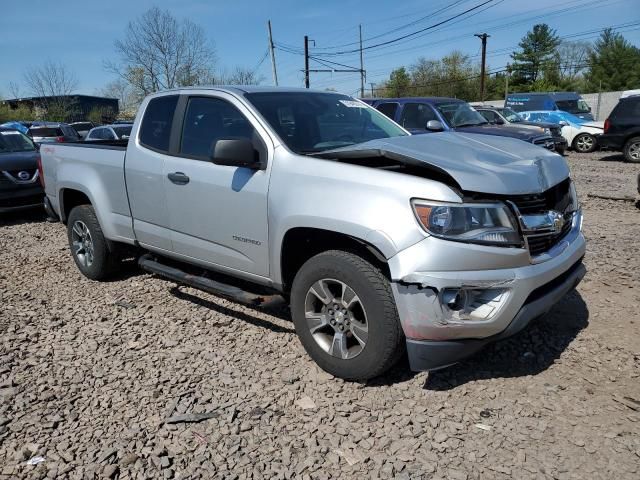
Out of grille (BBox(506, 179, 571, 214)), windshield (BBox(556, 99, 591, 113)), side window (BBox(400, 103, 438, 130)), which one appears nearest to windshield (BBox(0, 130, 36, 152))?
side window (BBox(400, 103, 438, 130))

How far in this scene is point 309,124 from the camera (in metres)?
3.95

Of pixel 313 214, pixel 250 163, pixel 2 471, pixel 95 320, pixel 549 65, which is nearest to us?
pixel 2 471

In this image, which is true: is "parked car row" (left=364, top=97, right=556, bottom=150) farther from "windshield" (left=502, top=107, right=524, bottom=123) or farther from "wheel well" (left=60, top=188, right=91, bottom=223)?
"wheel well" (left=60, top=188, right=91, bottom=223)

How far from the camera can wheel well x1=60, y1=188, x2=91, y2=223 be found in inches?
220

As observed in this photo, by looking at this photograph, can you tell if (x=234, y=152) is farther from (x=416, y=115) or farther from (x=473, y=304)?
(x=416, y=115)

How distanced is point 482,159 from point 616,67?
65.8m

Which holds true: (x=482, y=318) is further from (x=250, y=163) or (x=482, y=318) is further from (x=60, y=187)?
(x=60, y=187)

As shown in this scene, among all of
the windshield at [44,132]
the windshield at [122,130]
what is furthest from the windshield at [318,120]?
the windshield at [44,132]

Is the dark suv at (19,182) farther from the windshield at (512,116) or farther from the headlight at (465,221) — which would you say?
the windshield at (512,116)

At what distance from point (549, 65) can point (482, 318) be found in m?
68.4

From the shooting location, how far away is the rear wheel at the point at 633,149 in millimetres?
14453

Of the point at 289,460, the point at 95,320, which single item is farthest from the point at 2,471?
the point at 95,320

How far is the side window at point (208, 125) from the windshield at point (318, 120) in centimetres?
18

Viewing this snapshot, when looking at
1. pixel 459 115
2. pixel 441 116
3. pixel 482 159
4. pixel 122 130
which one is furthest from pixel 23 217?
pixel 482 159
